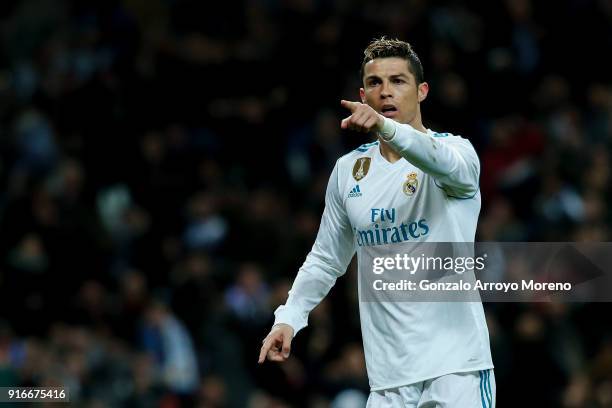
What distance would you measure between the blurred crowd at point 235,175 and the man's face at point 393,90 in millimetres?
4902

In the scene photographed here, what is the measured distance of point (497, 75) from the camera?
1417cm

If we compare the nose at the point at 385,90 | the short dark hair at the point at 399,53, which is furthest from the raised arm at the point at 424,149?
the short dark hair at the point at 399,53

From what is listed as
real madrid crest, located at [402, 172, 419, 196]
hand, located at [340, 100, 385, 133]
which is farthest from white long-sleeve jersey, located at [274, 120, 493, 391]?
hand, located at [340, 100, 385, 133]

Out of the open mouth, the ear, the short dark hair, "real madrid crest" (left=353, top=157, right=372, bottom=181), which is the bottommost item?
"real madrid crest" (left=353, top=157, right=372, bottom=181)

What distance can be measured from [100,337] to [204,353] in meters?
0.99

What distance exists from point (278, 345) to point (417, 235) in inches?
34.5

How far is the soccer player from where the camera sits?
569 cm

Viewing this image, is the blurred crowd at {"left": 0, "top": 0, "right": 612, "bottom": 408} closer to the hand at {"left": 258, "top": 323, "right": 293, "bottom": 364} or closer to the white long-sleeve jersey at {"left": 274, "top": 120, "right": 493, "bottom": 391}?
the hand at {"left": 258, "top": 323, "right": 293, "bottom": 364}

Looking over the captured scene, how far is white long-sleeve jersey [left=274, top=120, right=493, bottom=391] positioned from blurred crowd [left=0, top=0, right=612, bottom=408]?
15.3 feet

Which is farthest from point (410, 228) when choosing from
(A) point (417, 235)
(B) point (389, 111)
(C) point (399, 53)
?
(C) point (399, 53)

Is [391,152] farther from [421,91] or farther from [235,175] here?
[235,175]

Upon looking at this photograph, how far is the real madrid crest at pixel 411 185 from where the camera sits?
5.92m

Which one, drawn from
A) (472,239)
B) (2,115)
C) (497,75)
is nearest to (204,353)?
(2,115)

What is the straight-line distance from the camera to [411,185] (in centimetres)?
593
